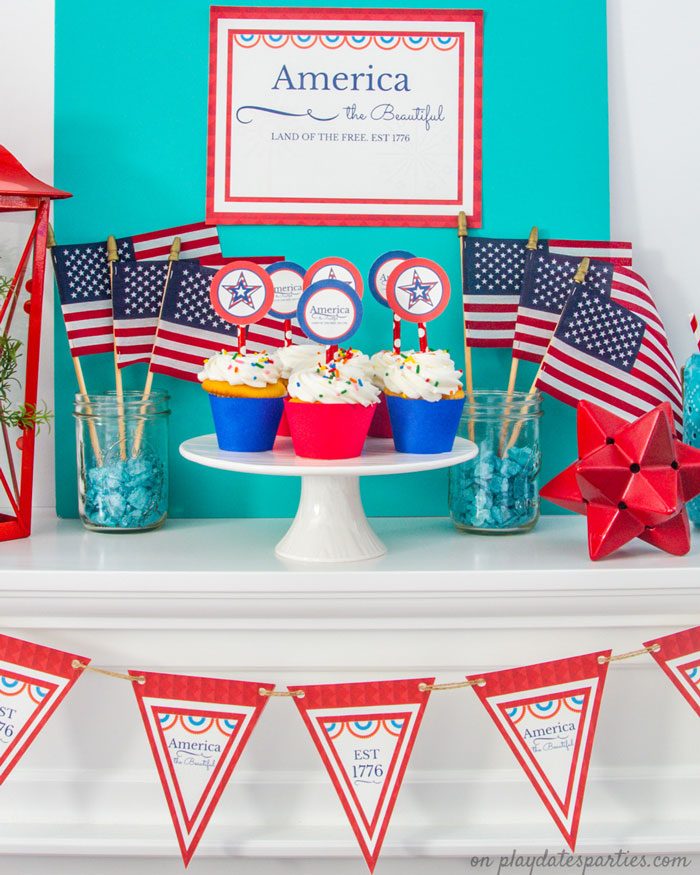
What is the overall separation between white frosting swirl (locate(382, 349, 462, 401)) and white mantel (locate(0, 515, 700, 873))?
259 millimetres

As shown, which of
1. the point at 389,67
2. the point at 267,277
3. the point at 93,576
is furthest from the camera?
the point at 389,67

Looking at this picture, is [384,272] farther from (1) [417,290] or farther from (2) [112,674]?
(2) [112,674]

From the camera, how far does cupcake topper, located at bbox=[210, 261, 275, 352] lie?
1379 millimetres

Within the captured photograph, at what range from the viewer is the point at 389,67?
1599mm

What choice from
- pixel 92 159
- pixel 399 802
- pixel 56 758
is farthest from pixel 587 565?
pixel 92 159

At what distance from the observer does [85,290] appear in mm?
1588

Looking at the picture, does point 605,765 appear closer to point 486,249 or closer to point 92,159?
point 486,249

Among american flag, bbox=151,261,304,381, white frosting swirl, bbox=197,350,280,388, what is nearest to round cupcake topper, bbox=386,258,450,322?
white frosting swirl, bbox=197,350,280,388

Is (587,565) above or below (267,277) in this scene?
below

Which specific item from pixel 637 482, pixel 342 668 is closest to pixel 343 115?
pixel 637 482

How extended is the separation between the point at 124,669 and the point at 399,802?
→ 0.47m

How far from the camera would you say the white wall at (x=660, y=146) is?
1625 millimetres

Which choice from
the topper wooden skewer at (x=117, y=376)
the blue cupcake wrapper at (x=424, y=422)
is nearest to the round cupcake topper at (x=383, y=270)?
the blue cupcake wrapper at (x=424, y=422)

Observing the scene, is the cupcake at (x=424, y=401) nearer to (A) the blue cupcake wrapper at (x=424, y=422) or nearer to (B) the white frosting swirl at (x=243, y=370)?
(A) the blue cupcake wrapper at (x=424, y=422)
